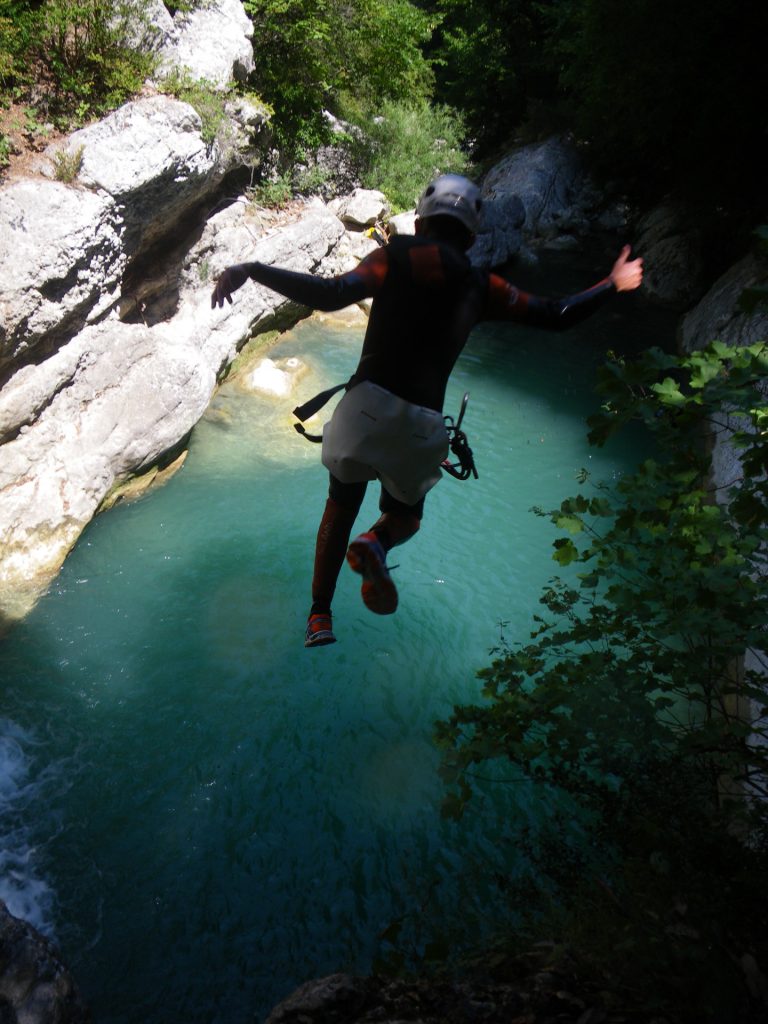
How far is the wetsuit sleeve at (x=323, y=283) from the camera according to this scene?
2324 millimetres

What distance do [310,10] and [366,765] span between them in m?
10.0

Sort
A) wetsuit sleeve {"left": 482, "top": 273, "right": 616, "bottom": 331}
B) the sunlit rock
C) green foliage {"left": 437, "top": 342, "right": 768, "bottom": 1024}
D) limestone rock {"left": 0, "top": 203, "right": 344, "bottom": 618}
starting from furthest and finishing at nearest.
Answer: the sunlit rock
limestone rock {"left": 0, "top": 203, "right": 344, "bottom": 618}
wetsuit sleeve {"left": 482, "top": 273, "right": 616, "bottom": 331}
green foliage {"left": 437, "top": 342, "right": 768, "bottom": 1024}

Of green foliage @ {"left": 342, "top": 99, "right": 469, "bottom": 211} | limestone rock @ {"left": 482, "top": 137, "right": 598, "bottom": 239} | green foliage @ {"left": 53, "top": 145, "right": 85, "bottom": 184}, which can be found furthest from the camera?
limestone rock @ {"left": 482, "top": 137, "right": 598, "bottom": 239}

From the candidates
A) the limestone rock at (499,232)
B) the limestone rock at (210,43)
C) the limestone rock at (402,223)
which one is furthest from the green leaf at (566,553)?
the limestone rock at (499,232)

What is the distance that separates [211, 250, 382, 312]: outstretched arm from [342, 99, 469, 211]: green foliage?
10.3 m

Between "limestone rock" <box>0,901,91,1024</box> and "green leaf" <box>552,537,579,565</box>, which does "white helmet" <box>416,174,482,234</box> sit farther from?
"limestone rock" <box>0,901,91,1024</box>

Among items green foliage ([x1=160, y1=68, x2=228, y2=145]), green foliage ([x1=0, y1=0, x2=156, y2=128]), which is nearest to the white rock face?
green foliage ([x1=160, y1=68, x2=228, y2=145])

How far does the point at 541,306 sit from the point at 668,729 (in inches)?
63.5

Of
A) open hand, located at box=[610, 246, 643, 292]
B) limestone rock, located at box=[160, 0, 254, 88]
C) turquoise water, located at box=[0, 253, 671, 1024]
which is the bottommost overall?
turquoise water, located at box=[0, 253, 671, 1024]

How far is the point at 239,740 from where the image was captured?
4316 millimetres

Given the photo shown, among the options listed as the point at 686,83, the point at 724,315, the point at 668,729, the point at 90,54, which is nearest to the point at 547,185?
the point at 686,83

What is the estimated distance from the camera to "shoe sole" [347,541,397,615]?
268cm

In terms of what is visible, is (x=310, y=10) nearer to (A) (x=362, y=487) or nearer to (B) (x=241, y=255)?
(B) (x=241, y=255)

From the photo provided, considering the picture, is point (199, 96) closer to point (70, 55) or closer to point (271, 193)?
point (70, 55)
